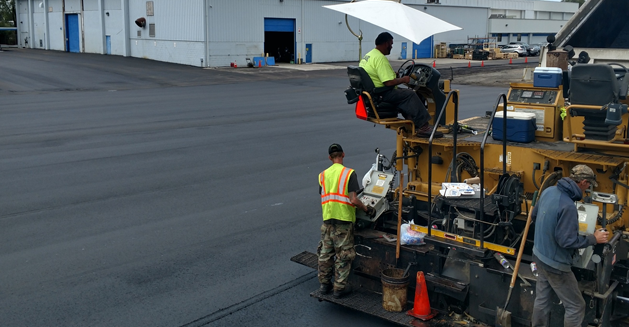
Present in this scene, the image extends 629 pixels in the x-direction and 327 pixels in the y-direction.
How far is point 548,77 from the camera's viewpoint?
25.1 ft

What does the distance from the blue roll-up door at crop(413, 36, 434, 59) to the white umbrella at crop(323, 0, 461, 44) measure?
51017 millimetres

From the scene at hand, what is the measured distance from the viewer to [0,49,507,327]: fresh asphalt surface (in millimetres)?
6742

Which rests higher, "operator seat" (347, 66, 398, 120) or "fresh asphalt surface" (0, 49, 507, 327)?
"operator seat" (347, 66, 398, 120)

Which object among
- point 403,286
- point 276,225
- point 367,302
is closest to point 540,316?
point 403,286

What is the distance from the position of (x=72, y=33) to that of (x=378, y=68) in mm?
52501

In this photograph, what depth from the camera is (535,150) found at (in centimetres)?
700

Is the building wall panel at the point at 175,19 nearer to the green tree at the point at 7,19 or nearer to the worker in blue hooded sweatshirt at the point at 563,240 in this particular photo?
the green tree at the point at 7,19

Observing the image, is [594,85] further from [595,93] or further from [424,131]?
[424,131]

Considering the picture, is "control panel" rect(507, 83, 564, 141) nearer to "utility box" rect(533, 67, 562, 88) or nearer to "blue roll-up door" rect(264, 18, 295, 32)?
"utility box" rect(533, 67, 562, 88)

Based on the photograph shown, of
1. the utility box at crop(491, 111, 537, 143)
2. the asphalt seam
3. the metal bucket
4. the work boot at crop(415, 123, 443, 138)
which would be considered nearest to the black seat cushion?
the utility box at crop(491, 111, 537, 143)

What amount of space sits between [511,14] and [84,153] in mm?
78032

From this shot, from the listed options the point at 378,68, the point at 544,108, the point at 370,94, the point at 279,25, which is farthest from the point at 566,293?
the point at 279,25

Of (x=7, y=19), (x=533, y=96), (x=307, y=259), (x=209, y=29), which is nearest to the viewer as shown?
(x=307, y=259)

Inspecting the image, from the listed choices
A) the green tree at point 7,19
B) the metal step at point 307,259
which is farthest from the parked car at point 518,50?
the metal step at point 307,259
